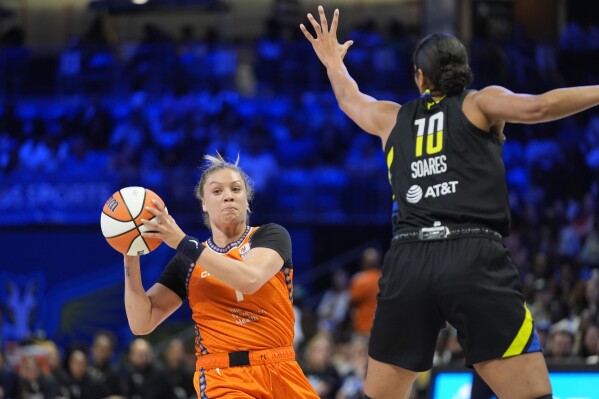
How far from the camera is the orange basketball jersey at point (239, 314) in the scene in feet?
17.4

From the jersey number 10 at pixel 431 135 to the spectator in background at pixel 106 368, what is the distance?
914cm

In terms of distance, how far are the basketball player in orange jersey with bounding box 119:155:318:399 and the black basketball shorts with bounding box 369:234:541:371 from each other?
0.85m

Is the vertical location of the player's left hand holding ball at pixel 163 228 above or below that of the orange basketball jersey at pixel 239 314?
above

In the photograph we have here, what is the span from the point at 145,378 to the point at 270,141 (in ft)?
21.0

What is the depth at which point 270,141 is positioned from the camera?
1811 centimetres

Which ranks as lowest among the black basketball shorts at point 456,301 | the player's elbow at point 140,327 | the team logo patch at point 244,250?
the player's elbow at point 140,327

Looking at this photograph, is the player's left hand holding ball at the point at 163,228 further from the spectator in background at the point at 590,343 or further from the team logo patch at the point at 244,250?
the spectator in background at the point at 590,343

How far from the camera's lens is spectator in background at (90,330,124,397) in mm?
12922

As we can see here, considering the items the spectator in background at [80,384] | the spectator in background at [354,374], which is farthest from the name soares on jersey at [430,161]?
the spectator in background at [80,384]

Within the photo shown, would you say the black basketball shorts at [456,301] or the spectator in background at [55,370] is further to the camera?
the spectator in background at [55,370]

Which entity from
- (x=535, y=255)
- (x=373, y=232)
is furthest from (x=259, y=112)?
(x=535, y=255)

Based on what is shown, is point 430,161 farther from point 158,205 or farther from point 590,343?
point 590,343

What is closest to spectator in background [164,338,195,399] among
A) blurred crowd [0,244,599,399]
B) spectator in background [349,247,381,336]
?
blurred crowd [0,244,599,399]

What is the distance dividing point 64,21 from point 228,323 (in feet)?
67.2
